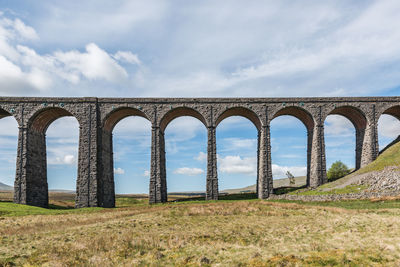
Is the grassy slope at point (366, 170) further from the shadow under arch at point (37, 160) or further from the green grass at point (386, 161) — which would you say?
the shadow under arch at point (37, 160)

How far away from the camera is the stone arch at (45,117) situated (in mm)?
37406

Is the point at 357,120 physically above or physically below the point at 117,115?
below

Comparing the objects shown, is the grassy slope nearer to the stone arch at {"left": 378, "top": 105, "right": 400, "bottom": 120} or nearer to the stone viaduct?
the stone viaduct

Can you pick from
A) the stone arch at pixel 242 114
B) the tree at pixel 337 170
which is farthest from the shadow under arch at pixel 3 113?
the tree at pixel 337 170

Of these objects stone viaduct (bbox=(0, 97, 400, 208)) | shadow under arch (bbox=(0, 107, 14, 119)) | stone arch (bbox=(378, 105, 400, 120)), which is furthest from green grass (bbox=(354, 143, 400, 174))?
shadow under arch (bbox=(0, 107, 14, 119))

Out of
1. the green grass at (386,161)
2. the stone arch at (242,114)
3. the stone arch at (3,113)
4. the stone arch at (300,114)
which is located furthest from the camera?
the stone arch at (300,114)

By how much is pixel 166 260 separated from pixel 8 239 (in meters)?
9.50

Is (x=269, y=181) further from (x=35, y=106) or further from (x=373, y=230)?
(x=35, y=106)

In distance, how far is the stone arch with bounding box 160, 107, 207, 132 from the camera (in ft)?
127

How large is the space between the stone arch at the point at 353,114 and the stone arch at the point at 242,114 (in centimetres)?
1067

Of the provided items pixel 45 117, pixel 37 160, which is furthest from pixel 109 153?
pixel 45 117

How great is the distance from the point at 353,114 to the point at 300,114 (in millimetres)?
8283

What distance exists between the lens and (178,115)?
42.1 m

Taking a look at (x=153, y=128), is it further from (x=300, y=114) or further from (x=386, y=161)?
(x=386, y=161)
